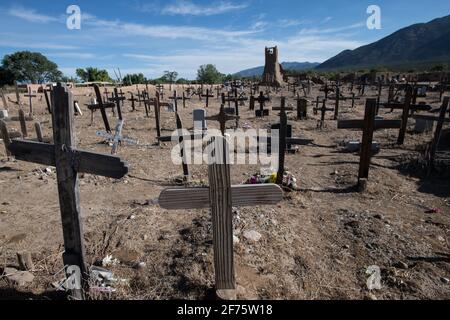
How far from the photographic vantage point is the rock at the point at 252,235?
14.0 feet

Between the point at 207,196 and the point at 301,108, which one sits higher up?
the point at 301,108

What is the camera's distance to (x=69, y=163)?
279cm

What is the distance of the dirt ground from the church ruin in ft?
164

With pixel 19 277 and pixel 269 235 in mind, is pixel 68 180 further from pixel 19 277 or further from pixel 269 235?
pixel 269 235

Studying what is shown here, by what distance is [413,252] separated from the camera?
404cm

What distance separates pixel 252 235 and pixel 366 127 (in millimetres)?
3708

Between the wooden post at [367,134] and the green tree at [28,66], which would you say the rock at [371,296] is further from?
the green tree at [28,66]

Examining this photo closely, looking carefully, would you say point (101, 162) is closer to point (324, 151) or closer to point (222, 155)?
point (222, 155)

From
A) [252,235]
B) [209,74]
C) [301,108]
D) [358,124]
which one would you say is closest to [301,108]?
[301,108]

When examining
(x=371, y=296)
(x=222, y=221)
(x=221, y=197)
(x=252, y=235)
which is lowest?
(x=371, y=296)

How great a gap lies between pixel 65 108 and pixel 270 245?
9.85 feet

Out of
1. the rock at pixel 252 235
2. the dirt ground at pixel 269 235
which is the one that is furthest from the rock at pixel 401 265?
the rock at pixel 252 235

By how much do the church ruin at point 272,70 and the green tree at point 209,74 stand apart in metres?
18.6
